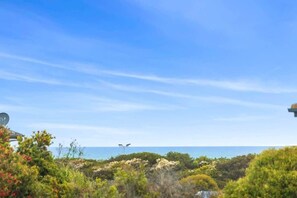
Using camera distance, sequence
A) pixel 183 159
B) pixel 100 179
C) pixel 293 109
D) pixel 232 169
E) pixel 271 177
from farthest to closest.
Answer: pixel 183 159 < pixel 232 169 < pixel 293 109 < pixel 100 179 < pixel 271 177

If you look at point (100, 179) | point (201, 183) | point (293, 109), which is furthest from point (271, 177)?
point (201, 183)

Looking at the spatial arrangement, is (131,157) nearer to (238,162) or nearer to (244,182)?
(238,162)

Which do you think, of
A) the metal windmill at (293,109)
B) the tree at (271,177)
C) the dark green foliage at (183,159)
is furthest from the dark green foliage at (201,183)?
the dark green foliage at (183,159)

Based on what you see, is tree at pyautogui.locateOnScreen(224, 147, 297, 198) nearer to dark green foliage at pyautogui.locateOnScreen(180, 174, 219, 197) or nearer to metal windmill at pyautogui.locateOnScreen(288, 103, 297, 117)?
metal windmill at pyautogui.locateOnScreen(288, 103, 297, 117)

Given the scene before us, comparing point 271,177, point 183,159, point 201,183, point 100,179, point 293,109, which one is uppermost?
point 293,109

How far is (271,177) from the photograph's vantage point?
827cm

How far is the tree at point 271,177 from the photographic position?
26.8 ft

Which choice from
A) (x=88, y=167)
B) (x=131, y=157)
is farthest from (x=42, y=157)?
(x=131, y=157)

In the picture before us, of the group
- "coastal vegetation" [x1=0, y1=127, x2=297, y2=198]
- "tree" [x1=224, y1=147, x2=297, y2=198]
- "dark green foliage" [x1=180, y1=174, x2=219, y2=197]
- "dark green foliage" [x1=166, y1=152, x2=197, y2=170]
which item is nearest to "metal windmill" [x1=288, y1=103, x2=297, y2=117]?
"coastal vegetation" [x1=0, y1=127, x2=297, y2=198]

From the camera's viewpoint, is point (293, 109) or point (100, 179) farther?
point (293, 109)

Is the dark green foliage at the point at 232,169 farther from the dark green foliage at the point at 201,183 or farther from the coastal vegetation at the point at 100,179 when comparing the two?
the coastal vegetation at the point at 100,179

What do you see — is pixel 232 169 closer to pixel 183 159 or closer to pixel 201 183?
pixel 183 159

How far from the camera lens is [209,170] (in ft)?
70.0

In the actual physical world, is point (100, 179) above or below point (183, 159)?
below
